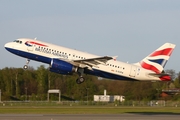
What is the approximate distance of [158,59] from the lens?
6331 centimetres

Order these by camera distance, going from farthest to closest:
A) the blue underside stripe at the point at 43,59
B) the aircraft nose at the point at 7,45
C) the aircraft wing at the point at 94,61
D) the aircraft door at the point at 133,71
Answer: the aircraft door at the point at 133,71, the aircraft nose at the point at 7,45, the aircraft wing at the point at 94,61, the blue underside stripe at the point at 43,59

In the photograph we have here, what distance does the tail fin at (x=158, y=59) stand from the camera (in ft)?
204

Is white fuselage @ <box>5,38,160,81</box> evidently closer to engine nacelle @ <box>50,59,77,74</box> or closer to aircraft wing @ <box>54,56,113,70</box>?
aircraft wing @ <box>54,56,113,70</box>

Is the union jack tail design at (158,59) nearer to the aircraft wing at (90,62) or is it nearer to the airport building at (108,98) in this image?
the aircraft wing at (90,62)

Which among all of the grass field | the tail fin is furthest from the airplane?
the grass field

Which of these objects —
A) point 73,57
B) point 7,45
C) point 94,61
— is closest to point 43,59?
point 73,57

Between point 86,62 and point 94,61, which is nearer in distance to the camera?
point 94,61

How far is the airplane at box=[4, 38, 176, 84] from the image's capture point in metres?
57.7

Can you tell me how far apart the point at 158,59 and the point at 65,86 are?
5049 cm

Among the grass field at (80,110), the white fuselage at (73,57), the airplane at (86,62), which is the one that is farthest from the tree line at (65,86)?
the white fuselage at (73,57)

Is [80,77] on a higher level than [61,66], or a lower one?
lower

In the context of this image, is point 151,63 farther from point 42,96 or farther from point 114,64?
point 42,96

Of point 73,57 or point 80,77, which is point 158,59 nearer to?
point 80,77

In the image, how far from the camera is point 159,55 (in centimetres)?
6378
